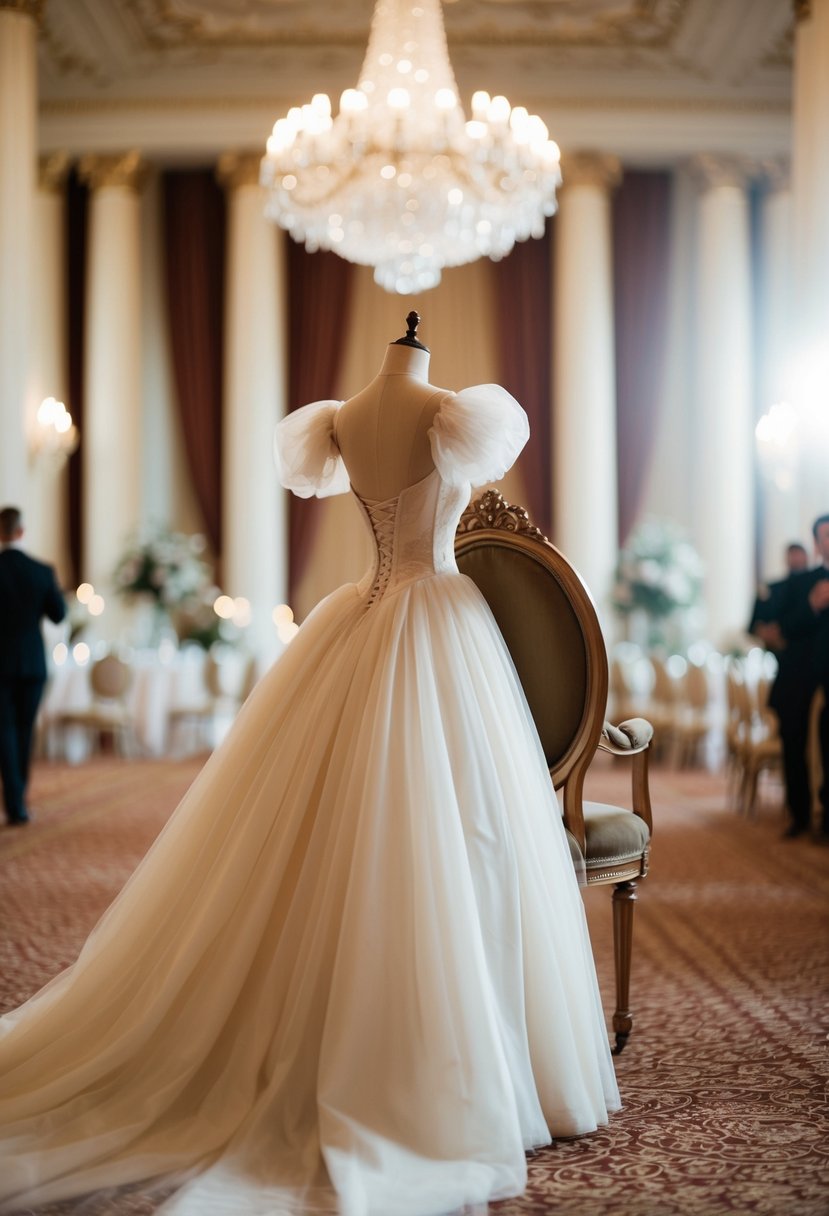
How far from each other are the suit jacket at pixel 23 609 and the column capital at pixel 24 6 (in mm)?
4938

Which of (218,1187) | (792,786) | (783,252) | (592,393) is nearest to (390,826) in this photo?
(218,1187)

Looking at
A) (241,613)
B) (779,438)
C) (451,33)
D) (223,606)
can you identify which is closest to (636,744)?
(779,438)

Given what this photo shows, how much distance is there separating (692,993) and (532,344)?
35.4ft

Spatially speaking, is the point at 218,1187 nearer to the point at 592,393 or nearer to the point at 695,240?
the point at 592,393

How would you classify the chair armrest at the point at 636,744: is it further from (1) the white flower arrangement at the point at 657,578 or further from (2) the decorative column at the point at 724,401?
(2) the decorative column at the point at 724,401

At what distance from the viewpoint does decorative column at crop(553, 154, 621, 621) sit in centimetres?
1274

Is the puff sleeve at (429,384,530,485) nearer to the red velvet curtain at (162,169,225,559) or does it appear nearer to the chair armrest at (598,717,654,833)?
the chair armrest at (598,717,654,833)

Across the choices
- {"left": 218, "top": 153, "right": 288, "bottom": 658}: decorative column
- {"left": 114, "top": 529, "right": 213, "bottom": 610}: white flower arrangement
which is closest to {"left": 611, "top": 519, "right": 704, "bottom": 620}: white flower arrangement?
{"left": 218, "top": 153, "right": 288, "bottom": 658}: decorative column

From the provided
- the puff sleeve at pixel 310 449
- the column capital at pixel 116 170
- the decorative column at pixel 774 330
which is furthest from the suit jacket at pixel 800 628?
the column capital at pixel 116 170

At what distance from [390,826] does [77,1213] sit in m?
0.83

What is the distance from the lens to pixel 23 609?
21.7ft

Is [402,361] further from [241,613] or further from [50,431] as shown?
[241,613]

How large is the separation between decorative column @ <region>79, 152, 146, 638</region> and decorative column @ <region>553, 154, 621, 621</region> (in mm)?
4342

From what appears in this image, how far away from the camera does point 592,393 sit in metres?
12.8
